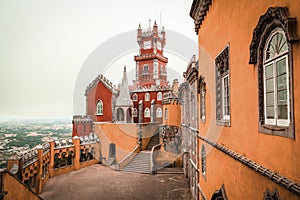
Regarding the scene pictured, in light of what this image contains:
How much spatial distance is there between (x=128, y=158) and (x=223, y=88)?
16001 millimetres

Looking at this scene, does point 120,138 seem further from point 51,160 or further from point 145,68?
point 145,68

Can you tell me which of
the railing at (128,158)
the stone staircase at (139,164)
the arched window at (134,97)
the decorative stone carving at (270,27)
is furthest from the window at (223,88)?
the arched window at (134,97)

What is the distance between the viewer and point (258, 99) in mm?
3969

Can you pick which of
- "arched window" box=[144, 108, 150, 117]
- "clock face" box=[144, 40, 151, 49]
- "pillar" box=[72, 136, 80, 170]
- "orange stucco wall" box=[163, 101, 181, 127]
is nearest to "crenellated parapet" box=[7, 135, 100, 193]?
"pillar" box=[72, 136, 80, 170]

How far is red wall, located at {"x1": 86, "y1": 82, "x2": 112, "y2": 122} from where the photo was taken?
94.3 feet

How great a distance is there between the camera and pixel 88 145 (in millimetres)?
21641

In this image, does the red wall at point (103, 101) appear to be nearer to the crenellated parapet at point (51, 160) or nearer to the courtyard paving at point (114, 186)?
the crenellated parapet at point (51, 160)

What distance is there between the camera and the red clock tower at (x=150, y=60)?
1633 inches

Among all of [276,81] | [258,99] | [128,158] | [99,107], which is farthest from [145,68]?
[276,81]

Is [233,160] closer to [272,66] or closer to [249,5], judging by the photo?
[272,66]

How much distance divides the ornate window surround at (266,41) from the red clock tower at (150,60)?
119 feet

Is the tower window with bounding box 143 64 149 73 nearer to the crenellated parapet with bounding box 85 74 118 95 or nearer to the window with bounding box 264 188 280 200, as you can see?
the crenellated parapet with bounding box 85 74 118 95

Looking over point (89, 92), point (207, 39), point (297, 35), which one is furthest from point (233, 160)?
point (89, 92)

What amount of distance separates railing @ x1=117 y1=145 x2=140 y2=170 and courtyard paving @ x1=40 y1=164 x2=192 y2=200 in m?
0.76
